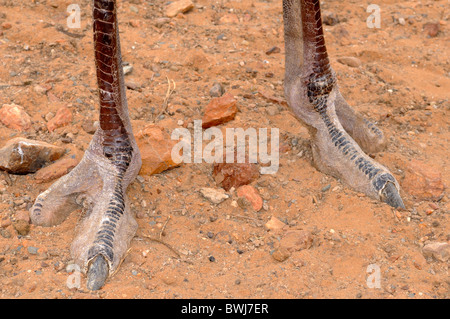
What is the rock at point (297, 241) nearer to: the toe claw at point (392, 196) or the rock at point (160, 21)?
the toe claw at point (392, 196)

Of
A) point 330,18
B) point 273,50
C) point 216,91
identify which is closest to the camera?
point 216,91

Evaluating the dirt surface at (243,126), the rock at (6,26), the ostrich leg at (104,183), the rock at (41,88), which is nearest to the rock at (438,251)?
the dirt surface at (243,126)

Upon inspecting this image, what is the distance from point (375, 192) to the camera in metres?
3.71

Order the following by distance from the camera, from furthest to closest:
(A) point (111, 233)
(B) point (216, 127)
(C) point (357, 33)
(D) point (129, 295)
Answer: (C) point (357, 33) → (B) point (216, 127) → (A) point (111, 233) → (D) point (129, 295)

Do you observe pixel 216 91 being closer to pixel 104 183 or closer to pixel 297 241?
pixel 104 183

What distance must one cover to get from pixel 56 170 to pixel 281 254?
1767mm

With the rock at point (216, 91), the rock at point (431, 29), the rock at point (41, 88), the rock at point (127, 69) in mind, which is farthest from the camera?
the rock at point (431, 29)

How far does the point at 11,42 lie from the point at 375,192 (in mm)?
3824

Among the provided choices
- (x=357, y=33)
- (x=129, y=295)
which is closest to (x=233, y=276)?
(x=129, y=295)

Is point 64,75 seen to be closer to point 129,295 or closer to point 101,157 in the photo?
point 101,157

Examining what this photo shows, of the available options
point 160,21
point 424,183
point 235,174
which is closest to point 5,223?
point 235,174

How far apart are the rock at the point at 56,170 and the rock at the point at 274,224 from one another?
1.48 metres

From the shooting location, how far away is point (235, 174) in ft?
13.0

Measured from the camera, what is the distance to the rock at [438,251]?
127 inches
